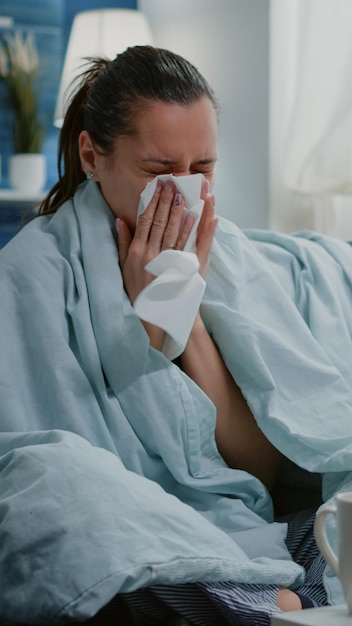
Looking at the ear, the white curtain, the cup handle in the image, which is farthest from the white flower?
the cup handle

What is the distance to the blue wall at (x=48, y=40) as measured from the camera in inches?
141

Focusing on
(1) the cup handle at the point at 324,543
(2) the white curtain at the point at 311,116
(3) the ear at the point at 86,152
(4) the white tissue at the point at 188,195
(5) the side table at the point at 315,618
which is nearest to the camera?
(5) the side table at the point at 315,618

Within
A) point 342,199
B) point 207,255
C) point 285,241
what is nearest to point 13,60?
point 342,199

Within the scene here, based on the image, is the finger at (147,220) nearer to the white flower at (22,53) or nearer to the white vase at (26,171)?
the white vase at (26,171)

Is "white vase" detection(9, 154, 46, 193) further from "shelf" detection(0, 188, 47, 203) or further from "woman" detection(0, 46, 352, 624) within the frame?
"woman" detection(0, 46, 352, 624)

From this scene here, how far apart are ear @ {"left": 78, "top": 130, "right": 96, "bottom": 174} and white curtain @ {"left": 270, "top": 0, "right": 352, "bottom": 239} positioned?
1.09m

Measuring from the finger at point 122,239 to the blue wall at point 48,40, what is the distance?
7.07 ft

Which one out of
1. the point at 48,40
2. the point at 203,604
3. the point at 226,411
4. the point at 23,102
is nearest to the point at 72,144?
the point at 226,411

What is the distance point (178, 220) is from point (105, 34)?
1935 millimetres

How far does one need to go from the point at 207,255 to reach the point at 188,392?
0.77 ft

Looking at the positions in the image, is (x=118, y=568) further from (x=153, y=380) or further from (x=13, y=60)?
(x=13, y=60)

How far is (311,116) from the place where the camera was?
8.73ft

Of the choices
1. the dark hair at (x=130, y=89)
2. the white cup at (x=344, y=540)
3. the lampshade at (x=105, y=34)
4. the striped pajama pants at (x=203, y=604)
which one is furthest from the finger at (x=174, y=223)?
the lampshade at (x=105, y=34)

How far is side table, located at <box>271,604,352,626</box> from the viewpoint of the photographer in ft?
2.71
